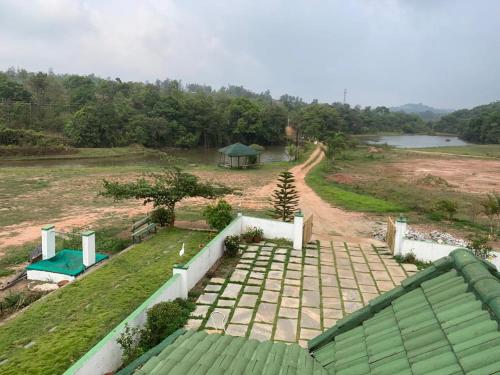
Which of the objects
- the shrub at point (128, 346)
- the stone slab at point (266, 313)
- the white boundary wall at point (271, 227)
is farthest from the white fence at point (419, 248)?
the shrub at point (128, 346)

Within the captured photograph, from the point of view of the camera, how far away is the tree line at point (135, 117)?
4266 centimetres

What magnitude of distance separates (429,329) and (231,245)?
6.62 metres

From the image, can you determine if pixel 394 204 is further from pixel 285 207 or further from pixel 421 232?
pixel 285 207

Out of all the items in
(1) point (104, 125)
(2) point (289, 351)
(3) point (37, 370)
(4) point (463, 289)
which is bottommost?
(3) point (37, 370)

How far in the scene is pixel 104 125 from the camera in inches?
1706

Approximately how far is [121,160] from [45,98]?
66.5 ft

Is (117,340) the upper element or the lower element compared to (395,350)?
lower

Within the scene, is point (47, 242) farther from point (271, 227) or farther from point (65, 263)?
point (271, 227)

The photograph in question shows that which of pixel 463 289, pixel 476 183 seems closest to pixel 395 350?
pixel 463 289

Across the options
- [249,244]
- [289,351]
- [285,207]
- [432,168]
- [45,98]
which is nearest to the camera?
[289,351]

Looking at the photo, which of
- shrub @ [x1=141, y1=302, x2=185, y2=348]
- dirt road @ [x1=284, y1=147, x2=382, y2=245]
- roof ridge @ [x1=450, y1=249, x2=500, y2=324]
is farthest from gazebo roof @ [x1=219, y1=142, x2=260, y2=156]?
roof ridge @ [x1=450, y1=249, x2=500, y2=324]

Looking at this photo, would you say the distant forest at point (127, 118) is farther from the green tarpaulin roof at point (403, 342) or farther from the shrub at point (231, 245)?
the green tarpaulin roof at point (403, 342)

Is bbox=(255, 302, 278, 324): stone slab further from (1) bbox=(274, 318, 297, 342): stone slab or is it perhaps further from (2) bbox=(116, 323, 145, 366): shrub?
(2) bbox=(116, 323, 145, 366): shrub

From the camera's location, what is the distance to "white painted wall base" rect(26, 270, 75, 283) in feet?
26.7
